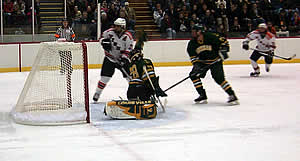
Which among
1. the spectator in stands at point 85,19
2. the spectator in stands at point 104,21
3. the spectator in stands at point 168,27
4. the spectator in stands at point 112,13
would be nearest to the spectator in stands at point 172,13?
the spectator in stands at point 168,27

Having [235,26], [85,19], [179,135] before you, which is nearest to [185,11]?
[235,26]

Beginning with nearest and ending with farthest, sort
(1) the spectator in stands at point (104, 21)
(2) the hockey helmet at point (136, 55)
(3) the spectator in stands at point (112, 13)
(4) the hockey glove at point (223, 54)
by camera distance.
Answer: (2) the hockey helmet at point (136, 55), (4) the hockey glove at point (223, 54), (1) the spectator in stands at point (104, 21), (3) the spectator in stands at point (112, 13)

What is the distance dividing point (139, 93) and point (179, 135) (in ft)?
3.55

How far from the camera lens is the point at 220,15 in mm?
13047

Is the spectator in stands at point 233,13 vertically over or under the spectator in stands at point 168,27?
over

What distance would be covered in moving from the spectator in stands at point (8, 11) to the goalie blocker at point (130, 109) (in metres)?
5.74

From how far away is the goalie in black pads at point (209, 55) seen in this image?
646 centimetres

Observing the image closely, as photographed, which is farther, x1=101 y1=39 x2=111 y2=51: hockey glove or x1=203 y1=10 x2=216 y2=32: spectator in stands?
x1=203 y1=10 x2=216 y2=32: spectator in stands

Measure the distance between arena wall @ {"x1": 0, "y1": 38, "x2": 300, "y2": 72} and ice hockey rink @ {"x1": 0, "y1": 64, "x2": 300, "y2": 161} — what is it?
3.28 m

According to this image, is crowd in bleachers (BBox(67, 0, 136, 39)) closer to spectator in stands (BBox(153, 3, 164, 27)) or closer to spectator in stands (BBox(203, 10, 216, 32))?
spectator in stands (BBox(153, 3, 164, 27))

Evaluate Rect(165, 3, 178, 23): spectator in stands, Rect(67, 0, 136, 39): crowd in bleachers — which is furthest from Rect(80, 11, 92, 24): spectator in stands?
Rect(165, 3, 178, 23): spectator in stands

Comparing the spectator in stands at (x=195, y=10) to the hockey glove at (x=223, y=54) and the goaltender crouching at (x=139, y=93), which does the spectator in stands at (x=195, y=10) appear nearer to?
the hockey glove at (x=223, y=54)

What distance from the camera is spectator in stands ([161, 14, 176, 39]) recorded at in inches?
469

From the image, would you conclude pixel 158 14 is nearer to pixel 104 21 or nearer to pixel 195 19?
pixel 195 19
